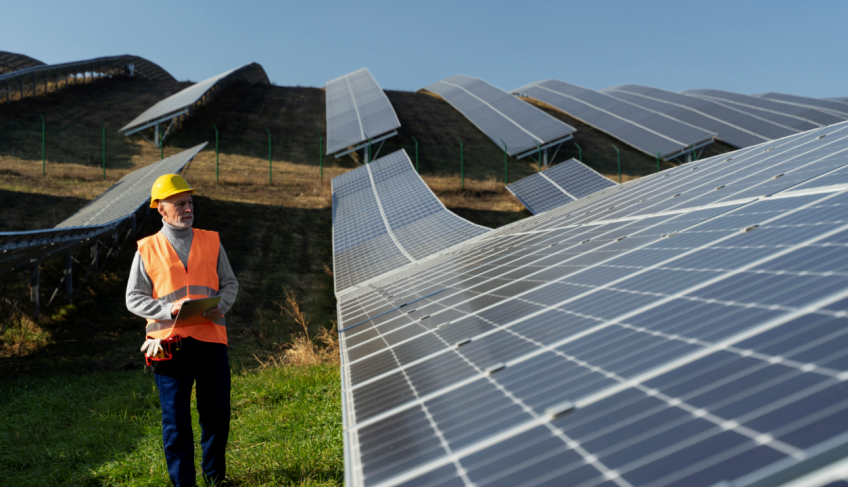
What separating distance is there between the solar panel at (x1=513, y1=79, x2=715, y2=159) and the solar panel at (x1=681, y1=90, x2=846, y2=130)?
207 inches

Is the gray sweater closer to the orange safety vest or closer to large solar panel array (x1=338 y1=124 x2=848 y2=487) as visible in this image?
the orange safety vest

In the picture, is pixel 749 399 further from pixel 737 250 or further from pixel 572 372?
pixel 737 250

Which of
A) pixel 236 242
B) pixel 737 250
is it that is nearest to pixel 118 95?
pixel 236 242

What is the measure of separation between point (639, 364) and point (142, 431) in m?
6.01

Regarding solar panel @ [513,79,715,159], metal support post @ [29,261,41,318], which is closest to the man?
metal support post @ [29,261,41,318]

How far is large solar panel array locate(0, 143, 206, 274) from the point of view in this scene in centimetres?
801

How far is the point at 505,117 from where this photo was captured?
33.2 metres

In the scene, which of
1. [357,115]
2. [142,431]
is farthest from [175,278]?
[357,115]

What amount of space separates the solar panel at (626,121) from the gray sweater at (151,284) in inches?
1061

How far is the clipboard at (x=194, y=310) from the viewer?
3.94 m

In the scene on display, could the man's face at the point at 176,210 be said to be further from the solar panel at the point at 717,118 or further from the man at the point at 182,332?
the solar panel at the point at 717,118

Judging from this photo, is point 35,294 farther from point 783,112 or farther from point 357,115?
point 783,112

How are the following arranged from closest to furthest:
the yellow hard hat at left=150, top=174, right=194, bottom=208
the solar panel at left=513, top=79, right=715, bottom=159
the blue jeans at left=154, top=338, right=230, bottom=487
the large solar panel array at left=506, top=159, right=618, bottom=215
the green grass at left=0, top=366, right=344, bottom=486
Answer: the blue jeans at left=154, top=338, right=230, bottom=487, the yellow hard hat at left=150, top=174, right=194, bottom=208, the green grass at left=0, top=366, right=344, bottom=486, the large solar panel array at left=506, top=159, right=618, bottom=215, the solar panel at left=513, top=79, right=715, bottom=159

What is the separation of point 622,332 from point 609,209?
19.6 feet
